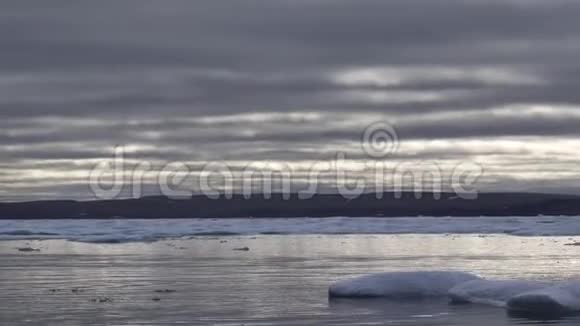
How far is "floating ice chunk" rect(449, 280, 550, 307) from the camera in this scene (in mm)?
14750

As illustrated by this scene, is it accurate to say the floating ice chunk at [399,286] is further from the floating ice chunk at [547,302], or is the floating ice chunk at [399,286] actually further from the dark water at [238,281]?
the floating ice chunk at [547,302]

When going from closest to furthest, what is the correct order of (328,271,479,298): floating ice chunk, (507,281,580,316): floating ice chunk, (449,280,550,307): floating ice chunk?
1. (507,281,580,316): floating ice chunk
2. (449,280,550,307): floating ice chunk
3. (328,271,479,298): floating ice chunk

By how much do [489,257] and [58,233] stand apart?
28240 millimetres

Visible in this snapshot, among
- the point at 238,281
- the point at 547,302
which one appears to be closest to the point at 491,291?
the point at 547,302

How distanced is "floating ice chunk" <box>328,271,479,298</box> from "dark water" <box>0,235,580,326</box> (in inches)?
14.2

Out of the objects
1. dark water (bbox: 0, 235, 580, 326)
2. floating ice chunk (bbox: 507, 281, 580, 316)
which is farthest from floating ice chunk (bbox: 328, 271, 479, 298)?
floating ice chunk (bbox: 507, 281, 580, 316)

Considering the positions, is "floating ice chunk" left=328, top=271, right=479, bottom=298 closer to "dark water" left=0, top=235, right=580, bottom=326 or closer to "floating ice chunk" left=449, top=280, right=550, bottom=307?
"dark water" left=0, top=235, right=580, bottom=326

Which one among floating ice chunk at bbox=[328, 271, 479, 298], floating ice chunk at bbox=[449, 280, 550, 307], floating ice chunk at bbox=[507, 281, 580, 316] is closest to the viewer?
floating ice chunk at bbox=[507, 281, 580, 316]

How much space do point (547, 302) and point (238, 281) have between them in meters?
7.16

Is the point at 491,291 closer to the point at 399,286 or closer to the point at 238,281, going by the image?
the point at 399,286

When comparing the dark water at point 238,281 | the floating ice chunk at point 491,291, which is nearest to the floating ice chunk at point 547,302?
the dark water at point 238,281

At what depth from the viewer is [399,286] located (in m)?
16.0

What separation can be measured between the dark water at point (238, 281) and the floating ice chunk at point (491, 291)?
11.1 inches

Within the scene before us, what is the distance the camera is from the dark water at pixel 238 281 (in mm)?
13680
